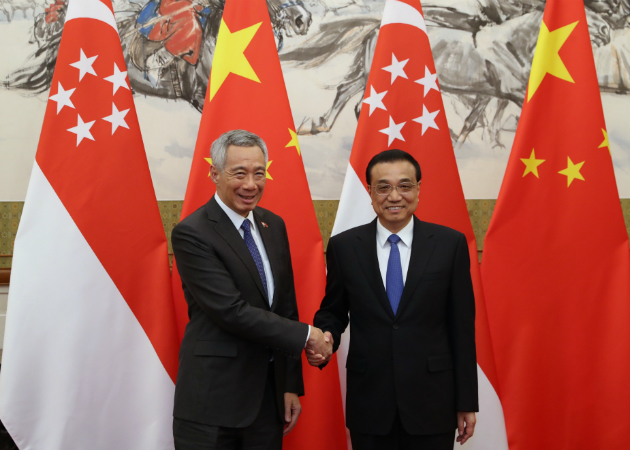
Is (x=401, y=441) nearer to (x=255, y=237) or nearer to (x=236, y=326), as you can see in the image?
(x=236, y=326)

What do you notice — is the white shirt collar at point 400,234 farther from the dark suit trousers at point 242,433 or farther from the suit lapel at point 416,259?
the dark suit trousers at point 242,433

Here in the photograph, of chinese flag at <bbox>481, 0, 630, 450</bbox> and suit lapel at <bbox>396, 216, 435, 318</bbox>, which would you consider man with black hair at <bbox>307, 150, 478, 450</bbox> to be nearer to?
suit lapel at <bbox>396, 216, 435, 318</bbox>

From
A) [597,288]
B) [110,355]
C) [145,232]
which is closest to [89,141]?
[145,232]

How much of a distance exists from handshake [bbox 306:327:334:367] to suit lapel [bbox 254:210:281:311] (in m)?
0.17

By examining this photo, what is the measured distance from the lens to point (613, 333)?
240 centimetres


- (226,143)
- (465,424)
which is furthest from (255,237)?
(465,424)

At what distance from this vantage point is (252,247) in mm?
1765

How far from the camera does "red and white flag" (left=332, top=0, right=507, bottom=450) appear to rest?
96.4 inches

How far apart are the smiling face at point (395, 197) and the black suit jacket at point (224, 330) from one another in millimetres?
448

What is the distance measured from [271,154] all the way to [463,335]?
124 cm

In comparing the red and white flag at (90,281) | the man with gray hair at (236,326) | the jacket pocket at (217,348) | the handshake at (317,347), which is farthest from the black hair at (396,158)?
the red and white flag at (90,281)

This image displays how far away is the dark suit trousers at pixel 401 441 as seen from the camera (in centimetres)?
164

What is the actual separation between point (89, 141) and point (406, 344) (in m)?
1.67

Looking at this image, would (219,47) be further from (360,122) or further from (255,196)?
(255,196)
